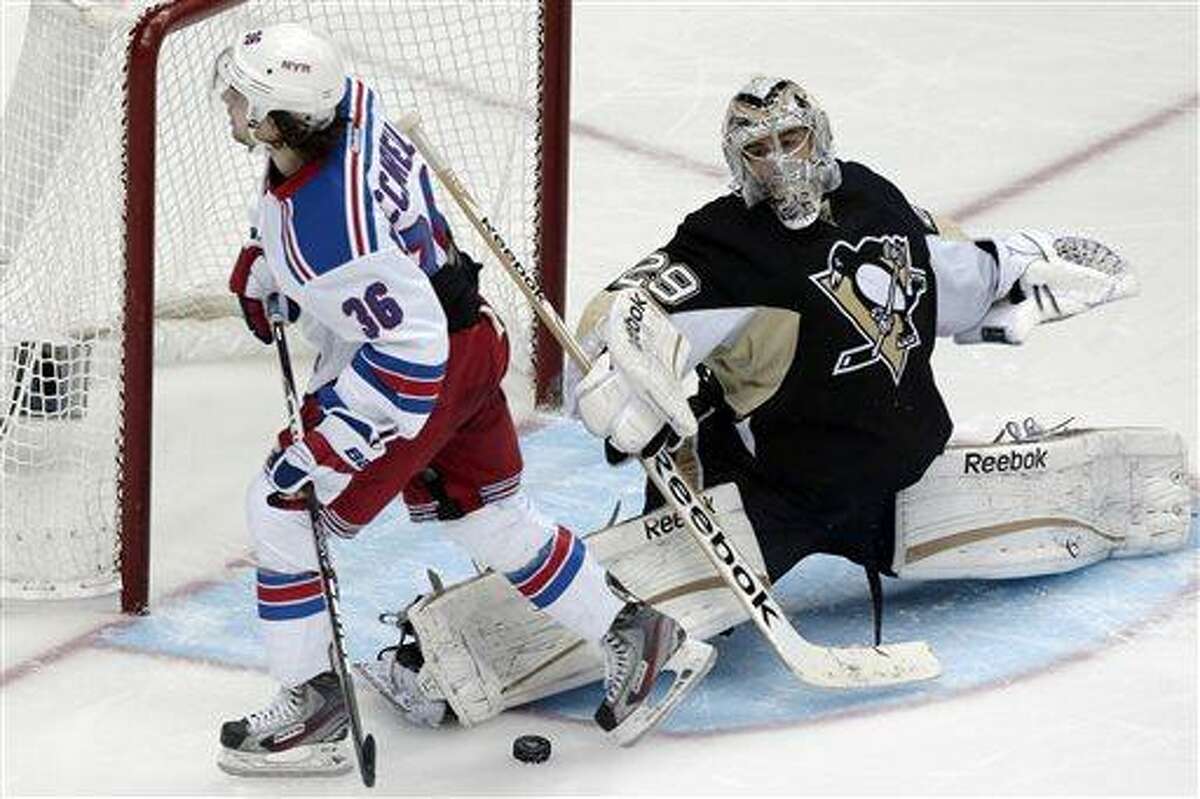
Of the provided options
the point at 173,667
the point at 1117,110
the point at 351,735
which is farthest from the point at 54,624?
the point at 1117,110

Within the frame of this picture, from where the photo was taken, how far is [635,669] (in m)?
4.82

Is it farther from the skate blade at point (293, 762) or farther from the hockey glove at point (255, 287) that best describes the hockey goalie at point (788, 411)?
the hockey glove at point (255, 287)

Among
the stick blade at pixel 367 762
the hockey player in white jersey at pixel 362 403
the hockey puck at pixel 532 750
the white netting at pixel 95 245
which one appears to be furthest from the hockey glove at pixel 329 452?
the white netting at pixel 95 245

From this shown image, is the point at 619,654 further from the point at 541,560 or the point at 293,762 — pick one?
the point at 293,762

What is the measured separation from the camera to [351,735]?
4.83m

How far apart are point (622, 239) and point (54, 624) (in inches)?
63.3

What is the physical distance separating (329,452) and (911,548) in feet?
3.03

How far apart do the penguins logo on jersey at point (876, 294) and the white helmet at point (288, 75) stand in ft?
2.52

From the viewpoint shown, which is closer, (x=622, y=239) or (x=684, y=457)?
(x=684, y=457)

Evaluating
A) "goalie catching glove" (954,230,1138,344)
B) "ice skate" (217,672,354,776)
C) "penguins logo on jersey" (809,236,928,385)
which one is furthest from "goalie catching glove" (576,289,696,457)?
"goalie catching glove" (954,230,1138,344)

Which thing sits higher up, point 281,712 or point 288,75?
point 288,75

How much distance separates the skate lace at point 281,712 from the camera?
4.78 m

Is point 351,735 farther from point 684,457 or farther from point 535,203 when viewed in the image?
point 535,203

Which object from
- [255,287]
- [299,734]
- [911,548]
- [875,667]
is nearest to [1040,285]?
[911,548]
